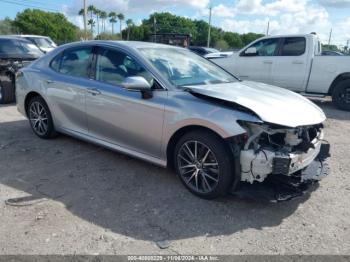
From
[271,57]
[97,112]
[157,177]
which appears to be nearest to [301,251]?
[157,177]

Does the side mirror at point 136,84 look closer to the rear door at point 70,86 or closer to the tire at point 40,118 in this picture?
the rear door at point 70,86

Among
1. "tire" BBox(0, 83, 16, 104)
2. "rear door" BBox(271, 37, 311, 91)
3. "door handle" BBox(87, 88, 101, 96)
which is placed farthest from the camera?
"rear door" BBox(271, 37, 311, 91)

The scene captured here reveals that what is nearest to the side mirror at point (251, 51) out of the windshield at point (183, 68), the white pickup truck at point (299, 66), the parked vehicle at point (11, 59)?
the white pickup truck at point (299, 66)

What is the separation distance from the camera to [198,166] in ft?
12.5

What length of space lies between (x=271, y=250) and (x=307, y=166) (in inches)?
48.1

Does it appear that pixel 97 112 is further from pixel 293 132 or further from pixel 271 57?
pixel 271 57

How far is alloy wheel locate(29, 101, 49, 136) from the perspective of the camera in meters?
5.65

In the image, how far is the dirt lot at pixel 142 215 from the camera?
305cm

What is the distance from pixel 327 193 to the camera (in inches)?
161

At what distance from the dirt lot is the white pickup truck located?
15.8ft

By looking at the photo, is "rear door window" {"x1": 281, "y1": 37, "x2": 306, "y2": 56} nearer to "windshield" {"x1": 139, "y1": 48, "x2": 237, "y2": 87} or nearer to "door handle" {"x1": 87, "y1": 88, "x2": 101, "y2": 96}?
"windshield" {"x1": 139, "y1": 48, "x2": 237, "y2": 87}

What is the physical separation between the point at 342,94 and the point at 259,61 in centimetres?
239

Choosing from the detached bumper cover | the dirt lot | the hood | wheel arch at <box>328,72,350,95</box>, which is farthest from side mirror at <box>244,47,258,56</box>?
the detached bumper cover

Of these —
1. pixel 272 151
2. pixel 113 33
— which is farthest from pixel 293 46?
pixel 113 33
